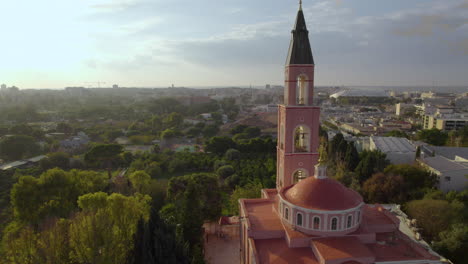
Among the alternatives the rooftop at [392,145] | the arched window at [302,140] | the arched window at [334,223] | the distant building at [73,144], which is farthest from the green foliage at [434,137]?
the distant building at [73,144]

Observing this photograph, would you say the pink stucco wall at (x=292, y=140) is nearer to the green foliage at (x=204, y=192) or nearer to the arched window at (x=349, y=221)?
the arched window at (x=349, y=221)

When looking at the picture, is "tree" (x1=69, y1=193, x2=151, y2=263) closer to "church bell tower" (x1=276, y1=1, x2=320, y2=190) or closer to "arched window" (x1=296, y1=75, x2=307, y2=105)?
"church bell tower" (x1=276, y1=1, x2=320, y2=190)

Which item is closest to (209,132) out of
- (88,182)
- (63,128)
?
(63,128)

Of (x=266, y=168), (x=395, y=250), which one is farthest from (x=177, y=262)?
(x=266, y=168)

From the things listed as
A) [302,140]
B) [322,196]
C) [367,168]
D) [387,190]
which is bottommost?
[387,190]

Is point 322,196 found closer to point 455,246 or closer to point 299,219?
point 299,219

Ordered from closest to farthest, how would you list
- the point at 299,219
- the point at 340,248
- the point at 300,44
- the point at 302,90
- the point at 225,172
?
1. the point at 340,248
2. the point at 299,219
3. the point at 300,44
4. the point at 302,90
5. the point at 225,172

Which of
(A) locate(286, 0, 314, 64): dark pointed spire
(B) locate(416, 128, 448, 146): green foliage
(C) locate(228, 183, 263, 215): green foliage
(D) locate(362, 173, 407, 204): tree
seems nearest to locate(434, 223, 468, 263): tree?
(D) locate(362, 173, 407, 204): tree
